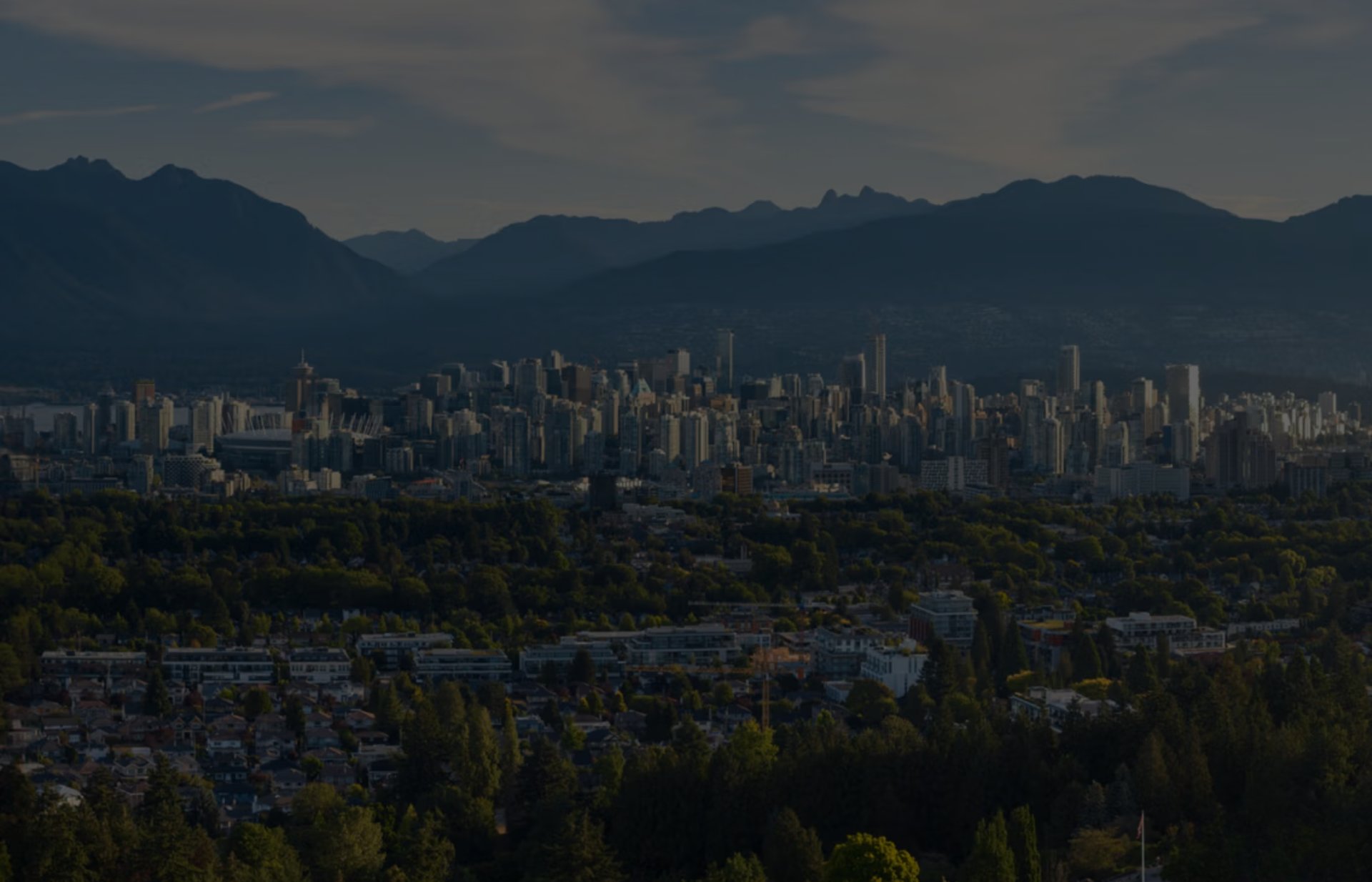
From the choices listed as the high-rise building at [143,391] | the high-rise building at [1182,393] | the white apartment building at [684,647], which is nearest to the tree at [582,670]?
the white apartment building at [684,647]

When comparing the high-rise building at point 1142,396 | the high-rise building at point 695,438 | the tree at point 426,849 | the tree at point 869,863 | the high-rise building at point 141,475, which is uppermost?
the high-rise building at point 1142,396

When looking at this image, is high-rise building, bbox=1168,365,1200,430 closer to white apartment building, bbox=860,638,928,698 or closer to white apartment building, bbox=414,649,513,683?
white apartment building, bbox=860,638,928,698

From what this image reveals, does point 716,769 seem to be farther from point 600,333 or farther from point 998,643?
point 600,333

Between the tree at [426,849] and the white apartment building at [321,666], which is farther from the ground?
the white apartment building at [321,666]

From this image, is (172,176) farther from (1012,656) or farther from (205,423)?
(1012,656)

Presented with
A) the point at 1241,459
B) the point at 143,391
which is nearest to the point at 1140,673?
the point at 1241,459

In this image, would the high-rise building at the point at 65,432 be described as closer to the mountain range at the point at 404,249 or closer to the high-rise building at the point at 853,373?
the high-rise building at the point at 853,373

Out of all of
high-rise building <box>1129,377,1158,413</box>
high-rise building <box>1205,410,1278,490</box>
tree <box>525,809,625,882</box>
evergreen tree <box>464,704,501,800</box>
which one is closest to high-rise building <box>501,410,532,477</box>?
high-rise building <box>1205,410,1278,490</box>

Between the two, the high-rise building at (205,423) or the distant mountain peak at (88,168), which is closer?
the high-rise building at (205,423)
